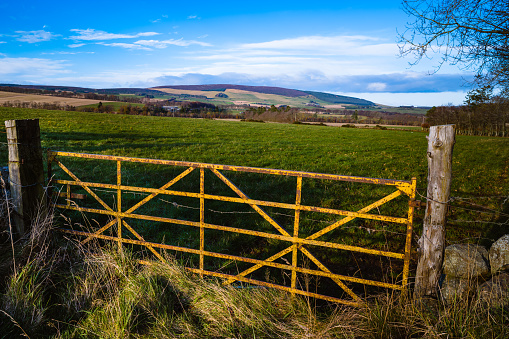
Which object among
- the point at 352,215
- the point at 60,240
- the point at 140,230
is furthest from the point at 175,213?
the point at 352,215

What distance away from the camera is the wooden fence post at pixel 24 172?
502 centimetres

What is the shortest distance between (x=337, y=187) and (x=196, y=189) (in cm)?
478

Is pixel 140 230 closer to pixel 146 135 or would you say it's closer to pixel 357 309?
pixel 357 309

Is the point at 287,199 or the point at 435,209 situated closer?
the point at 435,209

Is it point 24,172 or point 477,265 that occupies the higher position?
point 24,172

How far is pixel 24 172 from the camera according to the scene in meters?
5.11

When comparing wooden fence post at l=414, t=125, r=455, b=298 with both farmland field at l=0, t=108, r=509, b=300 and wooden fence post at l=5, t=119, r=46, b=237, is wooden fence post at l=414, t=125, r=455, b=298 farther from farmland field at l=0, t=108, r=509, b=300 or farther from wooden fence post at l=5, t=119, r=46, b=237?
wooden fence post at l=5, t=119, r=46, b=237

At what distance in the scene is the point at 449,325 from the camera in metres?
3.28

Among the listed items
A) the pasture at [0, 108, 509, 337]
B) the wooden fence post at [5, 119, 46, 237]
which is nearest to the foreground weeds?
the pasture at [0, 108, 509, 337]

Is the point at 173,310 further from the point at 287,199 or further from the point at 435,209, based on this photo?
the point at 287,199

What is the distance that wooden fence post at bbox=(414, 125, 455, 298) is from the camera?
3.77 m

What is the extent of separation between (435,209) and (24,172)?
5853 mm

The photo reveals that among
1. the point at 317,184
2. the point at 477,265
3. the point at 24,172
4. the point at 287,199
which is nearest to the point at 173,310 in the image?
the point at 24,172

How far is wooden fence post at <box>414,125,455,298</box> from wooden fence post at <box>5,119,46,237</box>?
551 centimetres
